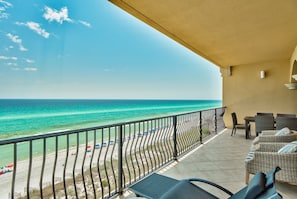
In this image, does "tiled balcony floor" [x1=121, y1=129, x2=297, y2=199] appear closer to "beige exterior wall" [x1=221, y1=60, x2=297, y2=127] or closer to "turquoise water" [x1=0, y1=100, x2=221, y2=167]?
"beige exterior wall" [x1=221, y1=60, x2=297, y2=127]

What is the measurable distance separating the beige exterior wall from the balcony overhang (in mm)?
1818

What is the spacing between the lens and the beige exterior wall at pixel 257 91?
6.81 metres

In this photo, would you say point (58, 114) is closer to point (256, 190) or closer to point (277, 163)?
point (277, 163)

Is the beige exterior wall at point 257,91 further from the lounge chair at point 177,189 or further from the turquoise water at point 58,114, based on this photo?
the turquoise water at point 58,114

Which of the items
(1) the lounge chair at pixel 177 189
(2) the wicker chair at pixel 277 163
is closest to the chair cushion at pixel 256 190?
(1) the lounge chair at pixel 177 189

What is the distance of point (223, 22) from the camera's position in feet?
11.4

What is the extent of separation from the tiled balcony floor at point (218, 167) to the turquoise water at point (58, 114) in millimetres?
12331

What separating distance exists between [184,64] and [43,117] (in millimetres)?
17829

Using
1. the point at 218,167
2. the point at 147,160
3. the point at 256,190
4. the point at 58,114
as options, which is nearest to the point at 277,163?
the point at 218,167

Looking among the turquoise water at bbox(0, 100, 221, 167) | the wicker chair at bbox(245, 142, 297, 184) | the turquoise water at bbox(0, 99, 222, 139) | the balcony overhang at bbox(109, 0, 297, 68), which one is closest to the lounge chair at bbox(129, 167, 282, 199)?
the wicker chair at bbox(245, 142, 297, 184)

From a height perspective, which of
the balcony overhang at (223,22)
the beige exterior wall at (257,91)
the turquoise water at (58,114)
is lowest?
the turquoise water at (58,114)

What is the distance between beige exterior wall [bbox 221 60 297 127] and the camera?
6809 mm

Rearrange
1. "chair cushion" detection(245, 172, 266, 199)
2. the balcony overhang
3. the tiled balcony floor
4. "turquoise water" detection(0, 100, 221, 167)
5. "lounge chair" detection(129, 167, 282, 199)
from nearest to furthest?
"chair cushion" detection(245, 172, 266, 199), "lounge chair" detection(129, 167, 282, 199), the tiled balcony floor, the balcony overhang, "turquoise water" detection(0, 100, 221, 167)

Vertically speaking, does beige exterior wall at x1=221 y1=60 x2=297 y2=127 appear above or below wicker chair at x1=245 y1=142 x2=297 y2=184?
above
